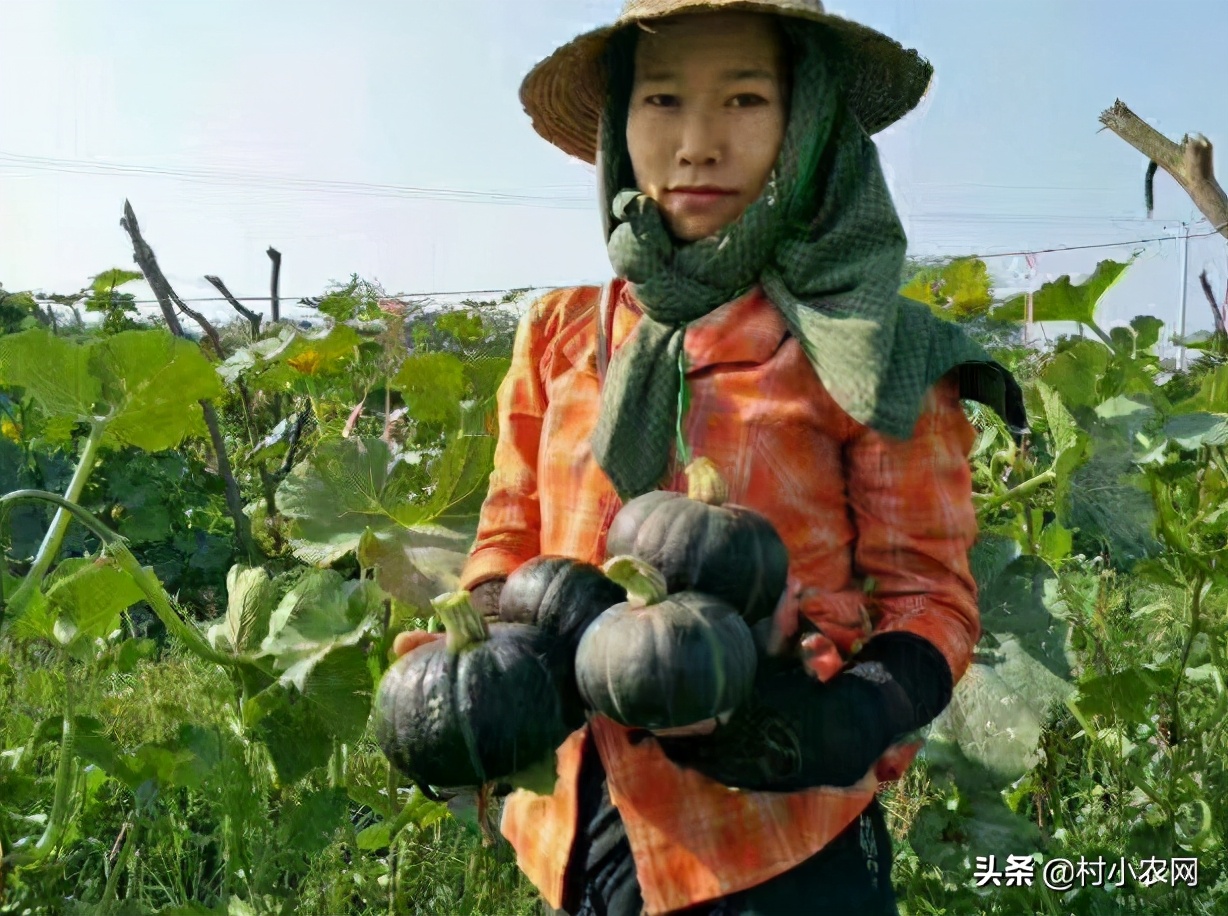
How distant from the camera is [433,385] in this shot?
2027 mm

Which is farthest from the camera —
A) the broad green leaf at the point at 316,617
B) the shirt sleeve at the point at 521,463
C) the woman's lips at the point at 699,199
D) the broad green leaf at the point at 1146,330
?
the broad green leaf at the point at 1146,330

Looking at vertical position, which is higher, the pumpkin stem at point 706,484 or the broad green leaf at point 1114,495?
the pumpkin stem at point 706,484

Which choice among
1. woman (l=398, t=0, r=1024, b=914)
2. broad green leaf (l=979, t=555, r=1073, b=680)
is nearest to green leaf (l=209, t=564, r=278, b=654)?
woman (l=398, t=0, r=1024, b=914)

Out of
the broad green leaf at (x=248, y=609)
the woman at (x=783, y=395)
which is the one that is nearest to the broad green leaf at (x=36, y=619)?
the broad green leaf at (x=248, y=609)

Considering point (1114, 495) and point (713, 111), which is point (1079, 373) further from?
point (713, 111)

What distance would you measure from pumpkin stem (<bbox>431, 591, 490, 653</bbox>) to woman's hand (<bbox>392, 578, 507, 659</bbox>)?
0.40ft

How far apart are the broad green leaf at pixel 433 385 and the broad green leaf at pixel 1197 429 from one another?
48.6 inches

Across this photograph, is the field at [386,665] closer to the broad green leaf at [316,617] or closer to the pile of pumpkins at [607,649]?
the broad green leaf at [316,617]

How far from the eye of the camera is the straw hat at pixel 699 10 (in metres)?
0.92

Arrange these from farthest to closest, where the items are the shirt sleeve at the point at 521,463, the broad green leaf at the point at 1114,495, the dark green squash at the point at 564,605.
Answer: the broad green leaf at the point at 1114,495
the shirt sleeve at the point at 521,463
the dark green squash at the point at 564,605

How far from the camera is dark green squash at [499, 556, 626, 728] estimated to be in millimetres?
863

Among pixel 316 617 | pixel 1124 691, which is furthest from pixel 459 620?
pixel 1124 691

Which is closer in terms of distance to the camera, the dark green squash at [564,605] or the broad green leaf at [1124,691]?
the dark green squash at [564,605]

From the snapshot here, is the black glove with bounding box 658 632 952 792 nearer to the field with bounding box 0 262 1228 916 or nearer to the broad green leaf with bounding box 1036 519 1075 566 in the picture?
the field with bounding box 0 262 1228 916
